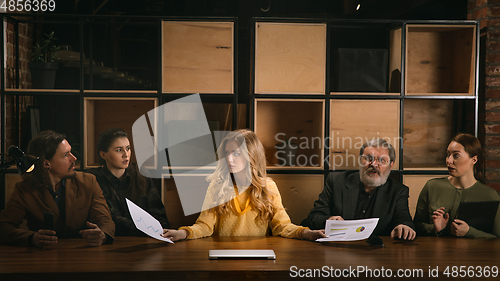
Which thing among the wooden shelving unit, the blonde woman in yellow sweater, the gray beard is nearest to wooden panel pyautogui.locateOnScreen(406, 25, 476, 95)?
the wooden shelving unit

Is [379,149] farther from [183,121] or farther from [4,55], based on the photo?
[4,55]

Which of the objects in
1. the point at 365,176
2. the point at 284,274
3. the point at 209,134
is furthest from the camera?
the point at 209,134

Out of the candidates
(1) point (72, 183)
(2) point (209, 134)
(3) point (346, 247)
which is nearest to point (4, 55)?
(1) point (72, 183)

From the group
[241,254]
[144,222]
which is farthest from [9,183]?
[241,254]

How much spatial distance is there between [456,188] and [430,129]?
93 cm

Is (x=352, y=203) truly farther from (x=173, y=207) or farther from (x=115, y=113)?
(x=115, y=113)

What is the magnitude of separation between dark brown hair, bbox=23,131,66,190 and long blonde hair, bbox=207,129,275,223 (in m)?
0.96

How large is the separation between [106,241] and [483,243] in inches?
76.6

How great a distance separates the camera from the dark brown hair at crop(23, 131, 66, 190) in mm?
2188

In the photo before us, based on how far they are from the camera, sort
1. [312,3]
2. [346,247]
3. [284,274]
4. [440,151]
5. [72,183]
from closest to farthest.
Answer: [284,274]
[346,247]
[72,183]
[440,151]
[312,3]

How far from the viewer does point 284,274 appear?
1.57 meters

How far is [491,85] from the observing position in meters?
2.99

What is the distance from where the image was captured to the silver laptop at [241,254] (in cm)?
170

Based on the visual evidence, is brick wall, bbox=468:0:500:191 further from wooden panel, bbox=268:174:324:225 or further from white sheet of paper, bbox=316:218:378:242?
white sheet of paper, bbox=316:218:378:242
